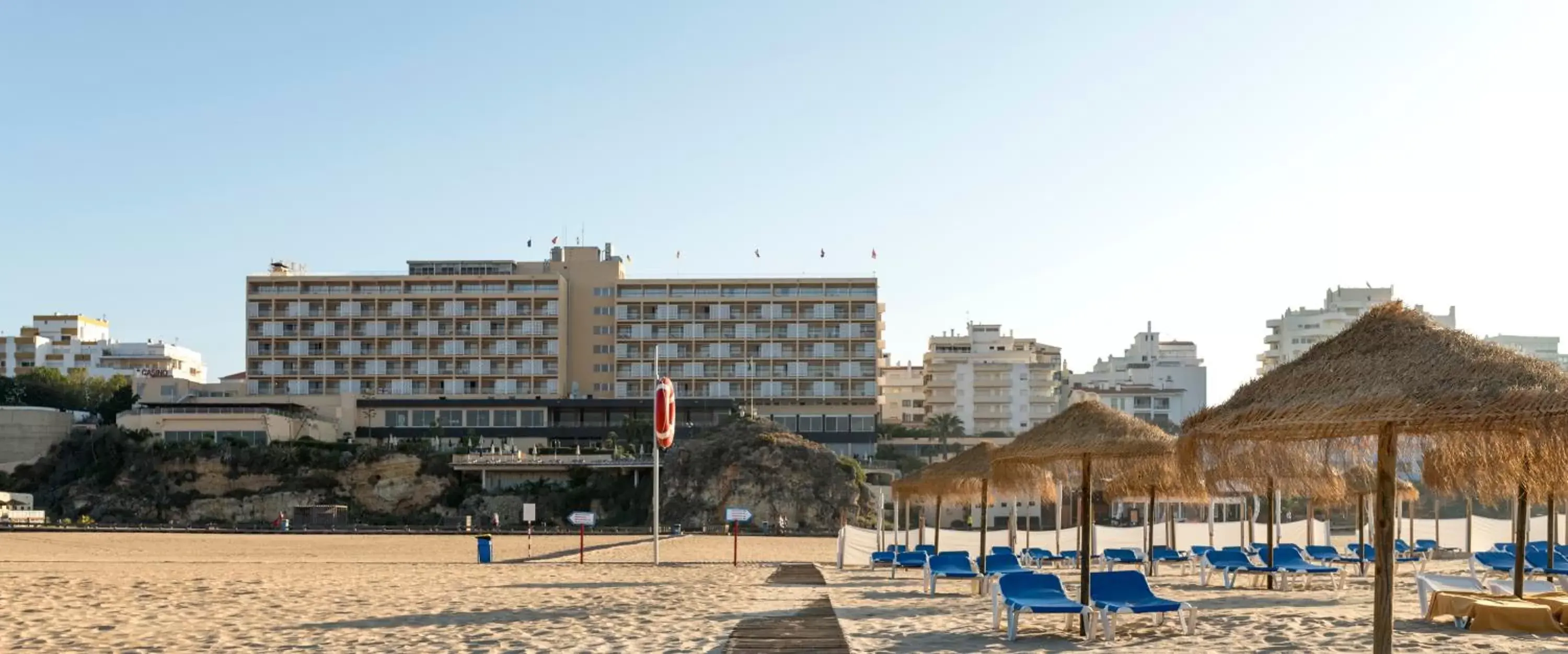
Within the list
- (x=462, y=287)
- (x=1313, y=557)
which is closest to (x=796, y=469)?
(x=462, y=287)

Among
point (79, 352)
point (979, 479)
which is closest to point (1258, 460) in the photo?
point (979, 479)

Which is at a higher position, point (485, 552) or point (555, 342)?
point (555, 342)

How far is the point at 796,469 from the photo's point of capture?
6700 cm

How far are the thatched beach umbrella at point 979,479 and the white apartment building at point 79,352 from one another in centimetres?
10481

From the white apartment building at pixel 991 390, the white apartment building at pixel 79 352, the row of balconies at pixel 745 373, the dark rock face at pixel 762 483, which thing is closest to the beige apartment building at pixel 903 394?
the white apartment building at pixel 991 390

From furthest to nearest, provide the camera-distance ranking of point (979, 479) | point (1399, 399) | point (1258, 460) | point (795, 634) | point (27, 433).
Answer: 1. point (27, 433)
2. point (979, 479)
3. point (795, 634)
4. point (1258, 460)
5. point (1399, 399)

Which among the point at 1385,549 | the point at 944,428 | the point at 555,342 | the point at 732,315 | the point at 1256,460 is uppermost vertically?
the point at 732,315

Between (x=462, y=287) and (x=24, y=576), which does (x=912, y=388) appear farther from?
(x=24, y=576)

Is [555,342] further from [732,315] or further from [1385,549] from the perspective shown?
[1385,549]

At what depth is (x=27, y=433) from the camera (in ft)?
255

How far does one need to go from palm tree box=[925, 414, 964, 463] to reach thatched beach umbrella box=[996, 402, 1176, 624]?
233ft

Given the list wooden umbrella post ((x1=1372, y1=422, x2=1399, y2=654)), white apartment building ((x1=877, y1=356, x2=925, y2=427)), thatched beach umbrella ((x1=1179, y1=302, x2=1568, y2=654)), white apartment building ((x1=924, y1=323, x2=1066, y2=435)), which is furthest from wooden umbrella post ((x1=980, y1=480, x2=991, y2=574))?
white apartment building ((x1=877, y1=356, x2=925, y2=427))

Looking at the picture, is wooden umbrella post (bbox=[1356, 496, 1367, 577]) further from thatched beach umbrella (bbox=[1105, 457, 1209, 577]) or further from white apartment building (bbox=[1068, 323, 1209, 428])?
white apartment building (bbox=[1068, 323, 1209, 428])

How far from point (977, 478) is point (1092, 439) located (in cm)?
794
